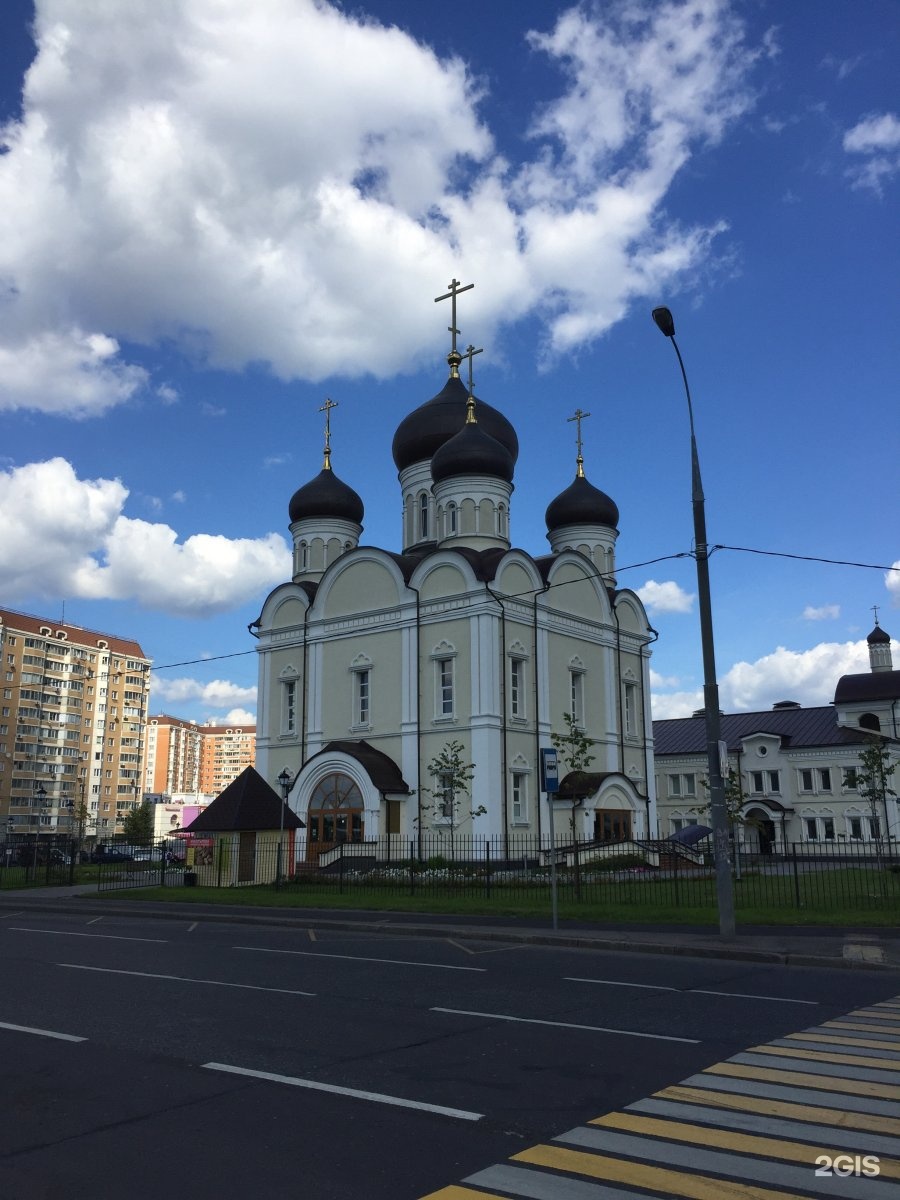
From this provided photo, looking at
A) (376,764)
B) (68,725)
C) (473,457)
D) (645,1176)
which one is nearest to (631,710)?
(473,457)

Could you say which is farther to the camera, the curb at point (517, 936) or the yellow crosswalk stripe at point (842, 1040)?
the curb at point (517, 936)

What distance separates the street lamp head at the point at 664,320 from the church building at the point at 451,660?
17979mm

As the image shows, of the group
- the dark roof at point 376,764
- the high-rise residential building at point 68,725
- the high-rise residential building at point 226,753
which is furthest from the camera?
the high-rise residential building at point 226,753

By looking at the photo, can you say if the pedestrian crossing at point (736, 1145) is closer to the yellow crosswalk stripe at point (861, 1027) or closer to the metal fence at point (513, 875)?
the yellow crosswalk stripe at point (861, 1027)

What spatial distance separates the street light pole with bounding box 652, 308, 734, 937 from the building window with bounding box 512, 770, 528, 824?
17948mm

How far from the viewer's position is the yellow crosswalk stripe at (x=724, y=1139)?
192 inches

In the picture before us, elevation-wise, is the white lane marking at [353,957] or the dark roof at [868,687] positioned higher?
the dark roof at [868,687]

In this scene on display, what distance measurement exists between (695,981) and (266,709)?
30.1 meters

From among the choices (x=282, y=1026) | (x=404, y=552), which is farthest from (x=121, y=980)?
(x=404, y=552)

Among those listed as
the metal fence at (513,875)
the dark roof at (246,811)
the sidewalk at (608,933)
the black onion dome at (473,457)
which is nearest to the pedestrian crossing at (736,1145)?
the sidewalk at (608,933)

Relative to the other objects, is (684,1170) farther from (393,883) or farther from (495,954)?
(393,883)

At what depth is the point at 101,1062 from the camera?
7.18 m

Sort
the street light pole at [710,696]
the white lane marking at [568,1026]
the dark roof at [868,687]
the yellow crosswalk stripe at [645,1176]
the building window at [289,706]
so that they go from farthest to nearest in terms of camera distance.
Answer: the dark roof at [868,687], the building window at [289,706], the street light pole at [710,696], the white lane marking at [568,1026], the yellow crosswalk stripe at [645,1176]

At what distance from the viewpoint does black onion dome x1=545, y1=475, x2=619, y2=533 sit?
43.4 m
